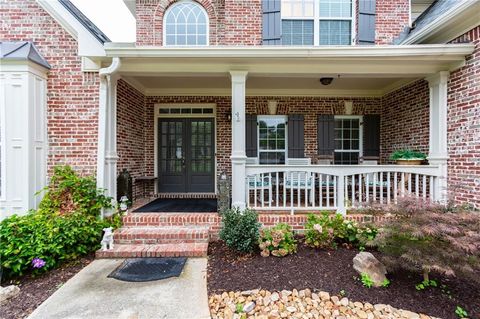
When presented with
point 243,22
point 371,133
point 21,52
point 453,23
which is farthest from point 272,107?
point 21,52

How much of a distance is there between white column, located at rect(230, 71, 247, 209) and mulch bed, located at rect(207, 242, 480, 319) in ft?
3.39

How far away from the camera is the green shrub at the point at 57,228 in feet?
10.3

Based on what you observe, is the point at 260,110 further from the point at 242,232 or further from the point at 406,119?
the point at 242,232

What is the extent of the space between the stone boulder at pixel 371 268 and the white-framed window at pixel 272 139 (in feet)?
12.5

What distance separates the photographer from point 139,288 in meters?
2.87

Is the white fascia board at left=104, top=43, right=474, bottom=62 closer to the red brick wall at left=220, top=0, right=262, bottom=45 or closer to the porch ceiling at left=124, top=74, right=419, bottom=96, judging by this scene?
the porch ceiling at left=124, top=74, right=419, bottom=96

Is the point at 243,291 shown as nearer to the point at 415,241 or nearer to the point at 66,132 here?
the point at 415,241

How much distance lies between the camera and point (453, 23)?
4000 mm

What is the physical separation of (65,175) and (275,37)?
5.38 metres

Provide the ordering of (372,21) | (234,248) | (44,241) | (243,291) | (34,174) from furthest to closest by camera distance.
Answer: (372,21) → (34,174) → (234,248) → (44,241) → (243,291)

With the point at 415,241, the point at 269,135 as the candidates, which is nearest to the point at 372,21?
the point at 269,135

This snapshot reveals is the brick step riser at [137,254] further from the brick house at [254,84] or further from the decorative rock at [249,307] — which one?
the decorative rock at [249,307]

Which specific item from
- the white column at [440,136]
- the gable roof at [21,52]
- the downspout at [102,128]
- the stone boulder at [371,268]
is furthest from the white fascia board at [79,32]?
the white column at [440,136]

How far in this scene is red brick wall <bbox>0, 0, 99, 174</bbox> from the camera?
14.3 ft
